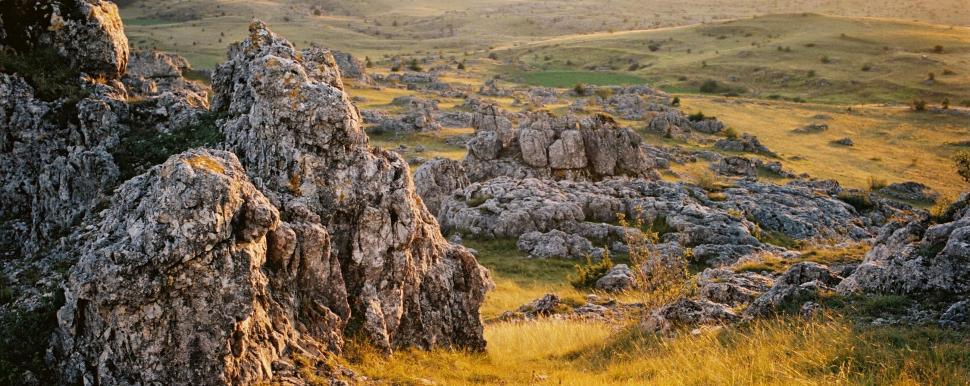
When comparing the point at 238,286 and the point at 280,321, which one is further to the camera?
the point at 280,321

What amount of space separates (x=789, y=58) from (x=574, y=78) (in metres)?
35.5

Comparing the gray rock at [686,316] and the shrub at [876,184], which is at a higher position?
the gray rock at [686,316]

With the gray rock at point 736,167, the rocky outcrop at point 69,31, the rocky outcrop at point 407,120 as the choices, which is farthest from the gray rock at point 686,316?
the rocky outcrop at point 407,120

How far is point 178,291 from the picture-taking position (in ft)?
27.9

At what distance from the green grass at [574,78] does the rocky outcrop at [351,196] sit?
80.0 m

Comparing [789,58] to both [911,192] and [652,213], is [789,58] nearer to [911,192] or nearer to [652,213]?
[911,192]

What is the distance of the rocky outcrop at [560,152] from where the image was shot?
4081 cm

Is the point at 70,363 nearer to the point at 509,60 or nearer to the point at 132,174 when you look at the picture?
the point at 132,174

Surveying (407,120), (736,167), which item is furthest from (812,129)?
(407,120)

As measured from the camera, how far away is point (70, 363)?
8422 millimetres

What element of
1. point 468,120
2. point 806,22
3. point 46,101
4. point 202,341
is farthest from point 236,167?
point 806,22

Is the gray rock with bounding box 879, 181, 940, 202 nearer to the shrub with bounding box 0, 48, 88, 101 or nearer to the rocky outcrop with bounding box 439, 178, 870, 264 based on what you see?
the rocky outcrop with bounding box 439, 178, 870, 264

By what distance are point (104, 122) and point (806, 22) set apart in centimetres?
14117

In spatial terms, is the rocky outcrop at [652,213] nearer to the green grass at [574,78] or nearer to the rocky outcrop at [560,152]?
the rocky outcrop at [560,152]
